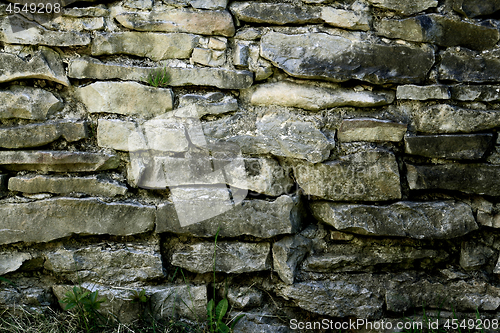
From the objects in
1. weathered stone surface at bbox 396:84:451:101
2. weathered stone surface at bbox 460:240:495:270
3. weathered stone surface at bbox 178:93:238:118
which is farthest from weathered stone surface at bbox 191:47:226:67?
weathered stone surface at bbox 460:240:495:270

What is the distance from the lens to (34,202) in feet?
5.87

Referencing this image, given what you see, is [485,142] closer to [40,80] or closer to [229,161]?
[229,161]

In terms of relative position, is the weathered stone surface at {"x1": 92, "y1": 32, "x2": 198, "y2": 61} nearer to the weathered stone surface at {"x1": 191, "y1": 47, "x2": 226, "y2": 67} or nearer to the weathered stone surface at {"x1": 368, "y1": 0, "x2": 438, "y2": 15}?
the weathered stone surface at {"x1": 191, "y1": 47, "x2": 226, "y2": 67}

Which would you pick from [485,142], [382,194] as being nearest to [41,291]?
[382,194]

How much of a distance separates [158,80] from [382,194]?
3.91 feet

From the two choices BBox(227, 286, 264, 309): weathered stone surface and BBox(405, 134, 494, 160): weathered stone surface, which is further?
BBox(227, 286, 264, 309): weathered stone surface

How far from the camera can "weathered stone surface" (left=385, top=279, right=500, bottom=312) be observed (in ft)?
6.18

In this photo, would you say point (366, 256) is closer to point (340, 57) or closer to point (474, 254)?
point (474, 254)

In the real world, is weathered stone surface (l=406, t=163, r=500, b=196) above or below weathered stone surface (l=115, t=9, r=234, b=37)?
below

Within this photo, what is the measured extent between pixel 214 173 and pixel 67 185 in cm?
69

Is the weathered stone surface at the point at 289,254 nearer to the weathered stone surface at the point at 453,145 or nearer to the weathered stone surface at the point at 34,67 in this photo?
the weathered stone surface at the point at 453,145

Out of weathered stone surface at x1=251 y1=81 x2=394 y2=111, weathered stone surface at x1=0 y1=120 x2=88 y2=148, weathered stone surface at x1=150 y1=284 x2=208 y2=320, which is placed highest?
weathered stone surface at x1=251 y1=81 x2=394 y2=111

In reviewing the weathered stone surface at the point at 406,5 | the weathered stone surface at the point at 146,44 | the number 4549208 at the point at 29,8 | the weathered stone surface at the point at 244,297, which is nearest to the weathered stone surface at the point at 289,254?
the weathered stone surface at the point at 244,297

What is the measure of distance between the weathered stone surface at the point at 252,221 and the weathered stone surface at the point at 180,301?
0.29 meters
